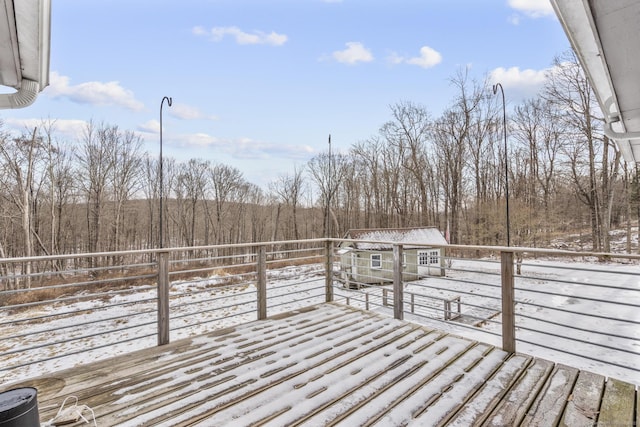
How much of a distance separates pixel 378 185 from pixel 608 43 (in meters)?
19.9

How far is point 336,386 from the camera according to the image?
83.3 inches

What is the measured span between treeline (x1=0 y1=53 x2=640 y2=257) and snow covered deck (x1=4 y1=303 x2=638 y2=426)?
1104cm

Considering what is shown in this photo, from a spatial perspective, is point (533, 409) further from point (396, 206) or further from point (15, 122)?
point (396, 206)

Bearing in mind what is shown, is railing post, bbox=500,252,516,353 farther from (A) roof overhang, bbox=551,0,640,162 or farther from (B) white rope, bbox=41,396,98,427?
(B) white rope, bbox=41,396,98,427

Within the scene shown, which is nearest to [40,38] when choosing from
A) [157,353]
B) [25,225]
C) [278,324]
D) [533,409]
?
[157,353]

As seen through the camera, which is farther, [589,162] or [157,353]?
[589,162]

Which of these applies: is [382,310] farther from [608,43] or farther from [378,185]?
[378,185]

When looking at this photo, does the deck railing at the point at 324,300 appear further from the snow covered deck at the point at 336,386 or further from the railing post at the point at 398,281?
the snow covered deck at the point at 336,386

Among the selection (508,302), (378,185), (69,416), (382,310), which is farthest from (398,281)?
(378,185)

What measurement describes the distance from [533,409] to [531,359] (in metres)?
0.81

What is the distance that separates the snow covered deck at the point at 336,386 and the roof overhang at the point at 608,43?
6.05 ft

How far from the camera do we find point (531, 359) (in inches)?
99.2

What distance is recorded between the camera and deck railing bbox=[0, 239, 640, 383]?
8.73 feet

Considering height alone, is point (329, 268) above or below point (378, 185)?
below
